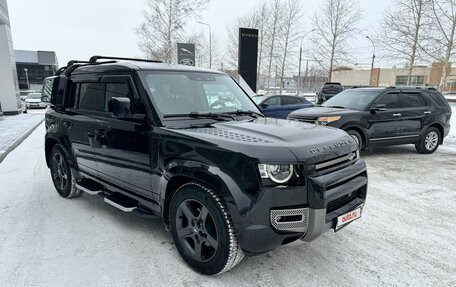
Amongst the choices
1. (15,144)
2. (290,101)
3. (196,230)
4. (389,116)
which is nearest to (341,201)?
(196,230)

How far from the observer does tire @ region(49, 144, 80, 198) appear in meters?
4.79

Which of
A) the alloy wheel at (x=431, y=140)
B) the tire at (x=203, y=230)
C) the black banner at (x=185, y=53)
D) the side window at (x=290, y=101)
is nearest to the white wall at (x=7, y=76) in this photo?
the black banner at (x=185, y=53)

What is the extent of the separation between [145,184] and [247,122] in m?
1.29

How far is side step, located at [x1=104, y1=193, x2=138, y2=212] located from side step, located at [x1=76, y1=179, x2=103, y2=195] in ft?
1.18

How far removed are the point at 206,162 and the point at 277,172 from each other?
24.0 inches

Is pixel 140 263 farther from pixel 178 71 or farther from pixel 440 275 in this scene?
pixel 440 275

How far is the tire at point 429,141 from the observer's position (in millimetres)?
8344

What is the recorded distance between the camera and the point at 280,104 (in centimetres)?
1273

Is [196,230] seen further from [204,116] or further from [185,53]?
[185,53]

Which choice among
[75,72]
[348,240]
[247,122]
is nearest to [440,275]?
[348,240]

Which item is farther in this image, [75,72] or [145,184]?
[75,72]

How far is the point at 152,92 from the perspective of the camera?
3377mm

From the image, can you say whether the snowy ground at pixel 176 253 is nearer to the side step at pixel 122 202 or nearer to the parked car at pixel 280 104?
the side step at pixel 122 202

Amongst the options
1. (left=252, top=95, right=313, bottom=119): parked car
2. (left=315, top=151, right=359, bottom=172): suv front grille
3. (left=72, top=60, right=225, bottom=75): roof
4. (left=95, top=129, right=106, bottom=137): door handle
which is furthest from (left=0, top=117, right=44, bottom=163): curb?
(left=252, top=95, right=313, bottom=119): parked car
